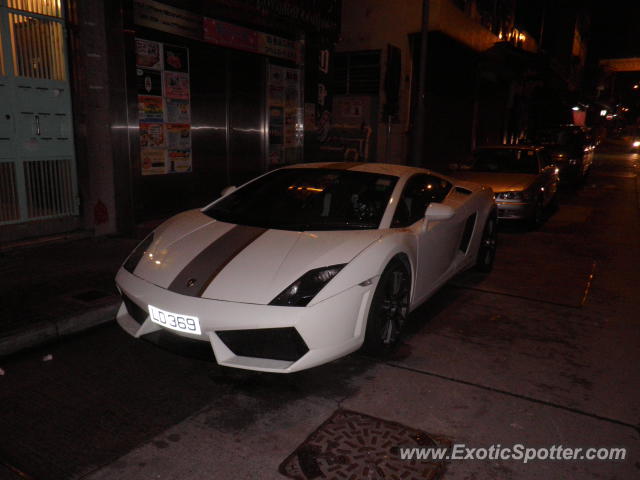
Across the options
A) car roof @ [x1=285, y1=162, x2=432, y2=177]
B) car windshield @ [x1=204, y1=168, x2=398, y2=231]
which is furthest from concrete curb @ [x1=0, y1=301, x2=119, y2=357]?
car roof @ [x1=285, y1=162, x2=432, y2=177]

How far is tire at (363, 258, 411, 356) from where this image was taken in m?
3.63

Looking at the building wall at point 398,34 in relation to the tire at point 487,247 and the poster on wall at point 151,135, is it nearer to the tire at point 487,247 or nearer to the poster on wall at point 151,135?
the poster on wall at point 151,135

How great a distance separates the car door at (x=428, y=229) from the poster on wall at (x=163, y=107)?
4.71 m

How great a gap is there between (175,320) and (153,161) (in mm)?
5415

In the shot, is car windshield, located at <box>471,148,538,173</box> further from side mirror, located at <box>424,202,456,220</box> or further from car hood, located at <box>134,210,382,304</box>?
car hood, located at <box>134,210,382,304</box>

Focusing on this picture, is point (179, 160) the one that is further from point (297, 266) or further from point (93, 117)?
point (297, 266)

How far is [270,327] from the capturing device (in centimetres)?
304

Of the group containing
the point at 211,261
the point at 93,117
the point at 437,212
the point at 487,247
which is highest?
the point at 93,117

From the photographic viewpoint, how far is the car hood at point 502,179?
8.79 meters

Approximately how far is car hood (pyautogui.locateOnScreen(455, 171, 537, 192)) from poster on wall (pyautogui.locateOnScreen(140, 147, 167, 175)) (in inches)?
203

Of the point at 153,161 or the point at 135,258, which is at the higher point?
the point at 153,161

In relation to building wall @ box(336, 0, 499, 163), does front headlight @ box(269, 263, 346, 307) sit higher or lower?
lower

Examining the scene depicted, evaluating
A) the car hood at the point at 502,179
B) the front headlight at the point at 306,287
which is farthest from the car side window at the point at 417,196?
the car hood at the point at 502,179

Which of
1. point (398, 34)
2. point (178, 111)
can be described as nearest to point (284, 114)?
A: point (178, 111)
